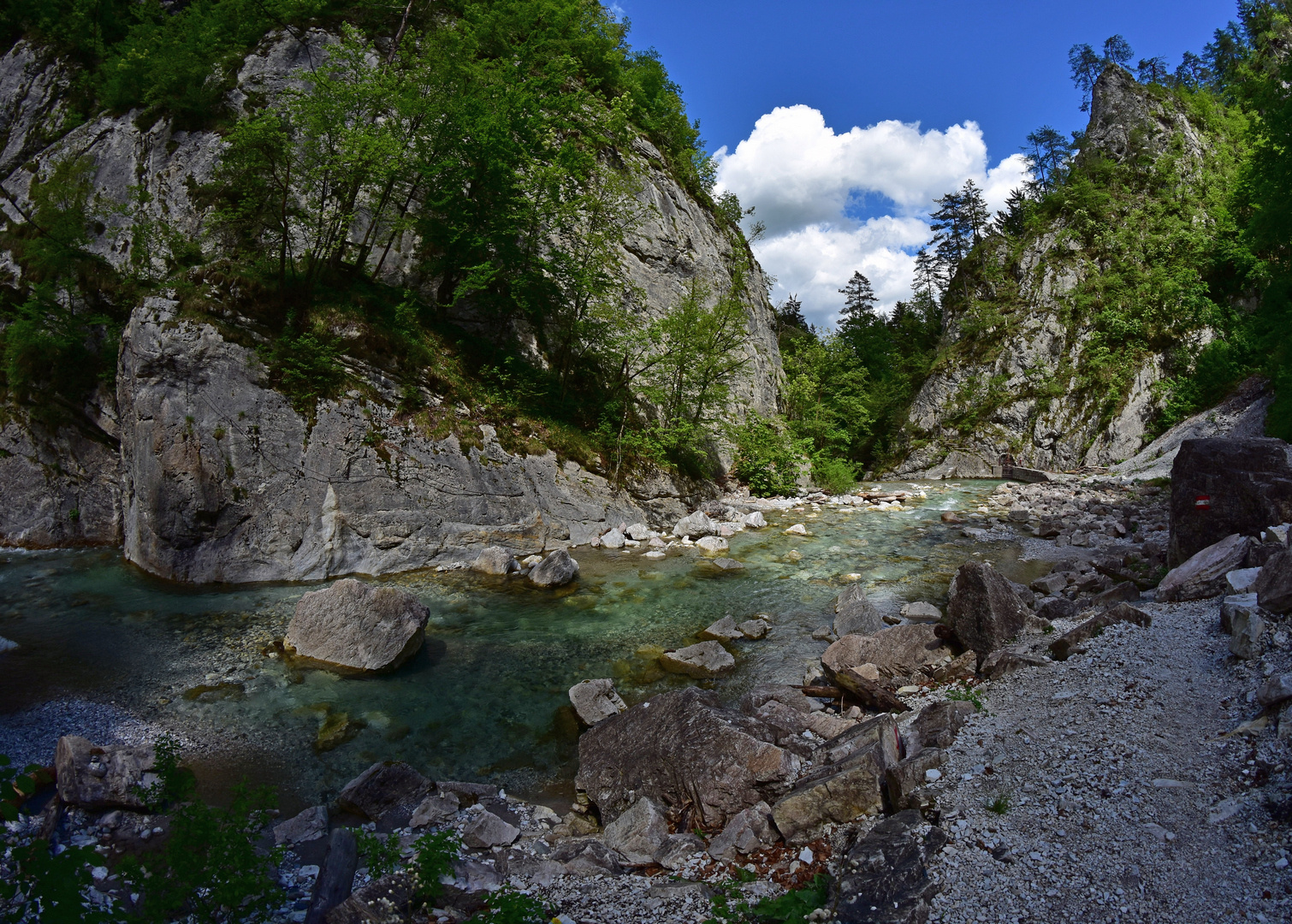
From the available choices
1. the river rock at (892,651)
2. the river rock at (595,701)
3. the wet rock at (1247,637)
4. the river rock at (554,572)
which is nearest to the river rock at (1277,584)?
the wet rock at (1247,637)

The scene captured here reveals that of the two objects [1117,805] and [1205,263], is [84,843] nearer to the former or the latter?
[1117,805]

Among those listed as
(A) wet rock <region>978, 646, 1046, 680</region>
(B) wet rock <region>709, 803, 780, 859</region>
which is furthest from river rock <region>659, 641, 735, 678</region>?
(B) wet rock <region>709, 803, 780, 859</region>

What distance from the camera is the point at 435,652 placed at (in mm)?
9250

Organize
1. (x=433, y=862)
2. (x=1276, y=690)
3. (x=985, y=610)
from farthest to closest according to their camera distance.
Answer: (x=985, y=610)
(x=1276, y=690)
(x=433, y=862)

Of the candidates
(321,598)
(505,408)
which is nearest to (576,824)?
(321,598)

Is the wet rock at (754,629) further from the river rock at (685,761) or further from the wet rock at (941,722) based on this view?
the wet rock at (941,722)

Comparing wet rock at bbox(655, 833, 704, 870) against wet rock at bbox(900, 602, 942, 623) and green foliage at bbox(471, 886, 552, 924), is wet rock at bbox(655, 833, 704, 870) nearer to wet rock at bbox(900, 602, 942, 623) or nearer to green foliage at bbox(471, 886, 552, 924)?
green foliage at bbox(471, 886, 552, 924)

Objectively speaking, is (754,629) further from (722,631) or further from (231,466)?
(231,466)

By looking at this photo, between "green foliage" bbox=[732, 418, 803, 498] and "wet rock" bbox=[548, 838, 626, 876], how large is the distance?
69.9 ft

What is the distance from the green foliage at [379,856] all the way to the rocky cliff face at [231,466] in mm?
9596

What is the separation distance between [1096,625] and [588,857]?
19.8ft

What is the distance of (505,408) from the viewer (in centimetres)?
1808

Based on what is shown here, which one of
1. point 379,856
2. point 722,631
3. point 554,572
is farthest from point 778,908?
point 554,572

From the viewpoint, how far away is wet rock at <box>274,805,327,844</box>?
5051 mm
